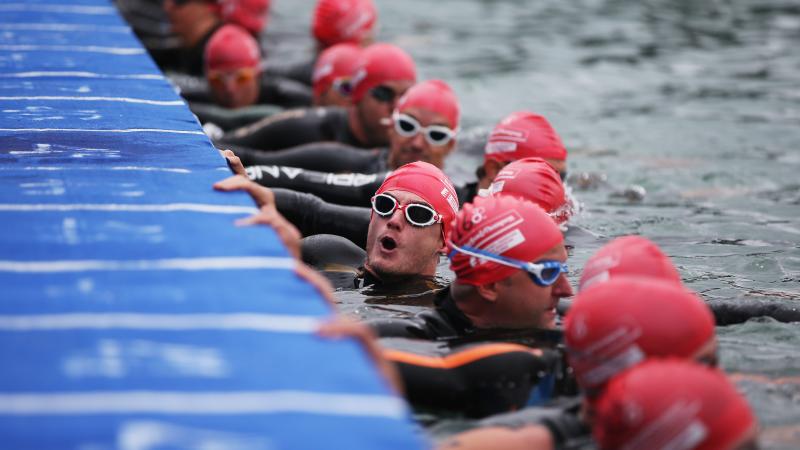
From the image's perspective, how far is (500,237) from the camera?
5246mm

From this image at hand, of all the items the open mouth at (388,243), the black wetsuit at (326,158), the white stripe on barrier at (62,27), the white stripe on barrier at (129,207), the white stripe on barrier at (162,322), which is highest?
the white stripe on barrier at (62,27)

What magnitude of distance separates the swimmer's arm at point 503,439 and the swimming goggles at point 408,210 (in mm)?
2430

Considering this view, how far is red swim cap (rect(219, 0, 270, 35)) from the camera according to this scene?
47.8ft

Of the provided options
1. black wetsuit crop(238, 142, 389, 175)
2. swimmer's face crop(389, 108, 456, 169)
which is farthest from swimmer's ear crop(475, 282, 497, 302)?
black wetsuit crop(238, 142, 389, 175)

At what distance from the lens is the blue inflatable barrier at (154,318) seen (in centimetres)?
302

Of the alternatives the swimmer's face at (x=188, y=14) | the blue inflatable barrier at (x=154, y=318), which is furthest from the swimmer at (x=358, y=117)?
the swimmer's face at (x=188, y=14)

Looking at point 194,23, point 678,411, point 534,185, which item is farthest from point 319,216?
point 194,23

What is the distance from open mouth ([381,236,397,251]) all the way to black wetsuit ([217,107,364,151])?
3.81 meters

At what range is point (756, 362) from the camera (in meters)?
5.47

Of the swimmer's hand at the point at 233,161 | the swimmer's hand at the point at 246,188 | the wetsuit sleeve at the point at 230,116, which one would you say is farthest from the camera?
the wetsuit sleeve at the point at 230,116

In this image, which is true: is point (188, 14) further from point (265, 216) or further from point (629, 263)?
point (629, 263)

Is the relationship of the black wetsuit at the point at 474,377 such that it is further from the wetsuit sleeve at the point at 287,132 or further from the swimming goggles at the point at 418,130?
the wetsuit sleeve at the point at 287,132

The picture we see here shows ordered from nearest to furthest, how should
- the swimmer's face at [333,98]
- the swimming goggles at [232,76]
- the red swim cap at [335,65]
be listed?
1. the red swim cap at [335,65]
2. the swimmer's face at [333,98]
3. the swimming goggles at [232,76]

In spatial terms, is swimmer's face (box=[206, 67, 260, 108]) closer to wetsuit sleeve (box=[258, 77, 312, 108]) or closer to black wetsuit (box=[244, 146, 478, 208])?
wetsuit sleeve (box=[258, 77, 312, 108])
